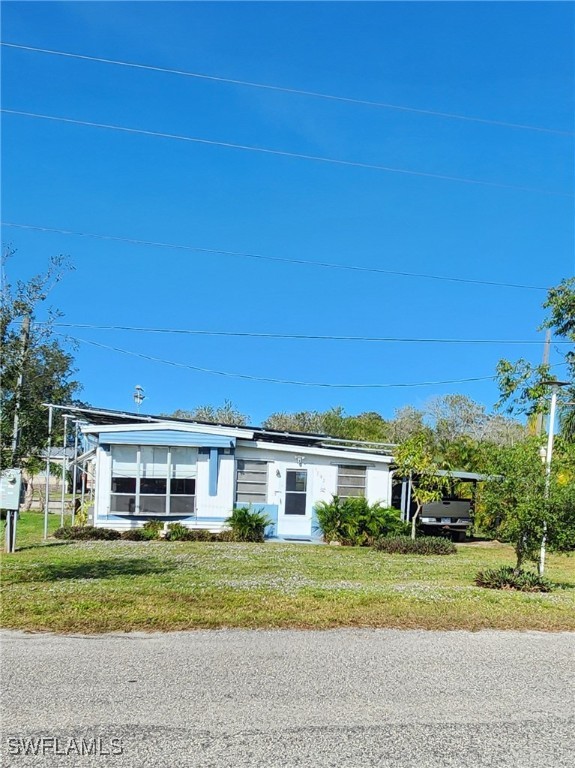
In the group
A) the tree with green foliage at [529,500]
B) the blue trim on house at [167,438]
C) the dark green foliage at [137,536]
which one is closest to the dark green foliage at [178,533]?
the dark green foliage at [137,536]

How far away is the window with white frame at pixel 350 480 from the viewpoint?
1952cm

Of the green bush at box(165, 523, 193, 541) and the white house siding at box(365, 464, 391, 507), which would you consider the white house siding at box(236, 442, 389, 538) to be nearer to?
the white house siding at box(365, 464, 391, 507)

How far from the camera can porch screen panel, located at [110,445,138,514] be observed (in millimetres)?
18172

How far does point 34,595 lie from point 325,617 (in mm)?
3398

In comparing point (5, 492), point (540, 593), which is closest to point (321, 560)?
point (540, 593)

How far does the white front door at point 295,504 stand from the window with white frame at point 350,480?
3.09ft

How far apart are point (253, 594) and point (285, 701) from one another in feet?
12.5

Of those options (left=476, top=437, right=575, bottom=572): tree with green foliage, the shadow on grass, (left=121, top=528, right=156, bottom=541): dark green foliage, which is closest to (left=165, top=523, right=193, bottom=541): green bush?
(left=121, top=528, right=156, bottom=541): dark green foliage

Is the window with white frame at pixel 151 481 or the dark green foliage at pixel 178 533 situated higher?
the window with white frame at pixel 151 481

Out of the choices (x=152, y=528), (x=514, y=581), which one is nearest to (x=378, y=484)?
(x=152, y=528)

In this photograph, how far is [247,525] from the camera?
58.1 feet

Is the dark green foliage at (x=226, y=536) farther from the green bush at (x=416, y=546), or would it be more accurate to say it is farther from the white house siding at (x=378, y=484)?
the white house siding at (x=378, y=484)

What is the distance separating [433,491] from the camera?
61.0ft

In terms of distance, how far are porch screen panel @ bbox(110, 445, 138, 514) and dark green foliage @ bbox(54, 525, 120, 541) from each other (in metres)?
1.52
